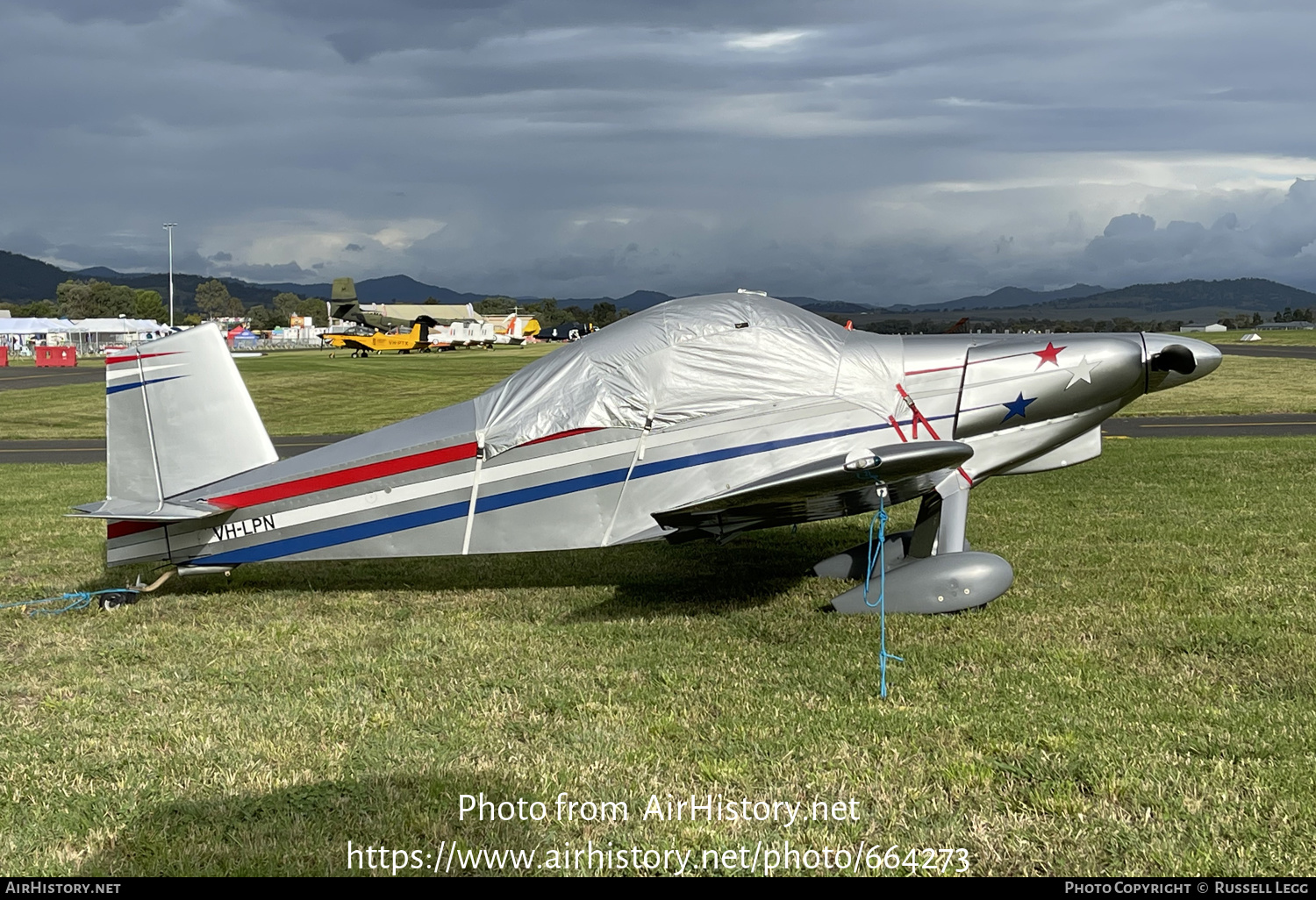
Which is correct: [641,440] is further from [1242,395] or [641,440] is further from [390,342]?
[390,342]

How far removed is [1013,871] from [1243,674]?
2792mm

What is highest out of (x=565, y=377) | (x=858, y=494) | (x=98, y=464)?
(x=565, y=377)

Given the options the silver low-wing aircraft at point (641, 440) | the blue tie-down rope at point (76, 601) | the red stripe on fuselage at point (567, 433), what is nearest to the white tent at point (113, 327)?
the blue tie-down rope at point (76, 601)

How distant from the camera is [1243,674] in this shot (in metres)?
5.72

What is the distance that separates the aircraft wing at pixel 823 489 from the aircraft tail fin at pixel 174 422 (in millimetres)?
3378

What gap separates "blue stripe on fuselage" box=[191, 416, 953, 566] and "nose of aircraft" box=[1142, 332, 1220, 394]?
1643 mm

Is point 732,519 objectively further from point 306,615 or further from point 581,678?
point 306,615

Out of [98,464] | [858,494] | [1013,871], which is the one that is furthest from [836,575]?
[98,464]

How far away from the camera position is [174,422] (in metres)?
7.64

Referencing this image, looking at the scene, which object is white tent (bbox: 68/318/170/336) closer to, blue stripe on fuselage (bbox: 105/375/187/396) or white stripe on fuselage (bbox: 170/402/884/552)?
blue stripe on fuselage (bbox: 105/375/187/396)

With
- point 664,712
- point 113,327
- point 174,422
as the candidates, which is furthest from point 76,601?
point 113,327

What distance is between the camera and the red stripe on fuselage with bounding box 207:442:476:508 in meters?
7.26

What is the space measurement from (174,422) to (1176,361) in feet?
24.1

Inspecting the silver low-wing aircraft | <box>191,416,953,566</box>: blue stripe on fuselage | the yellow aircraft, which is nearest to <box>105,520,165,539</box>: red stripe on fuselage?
the silver low-wing aircraft
